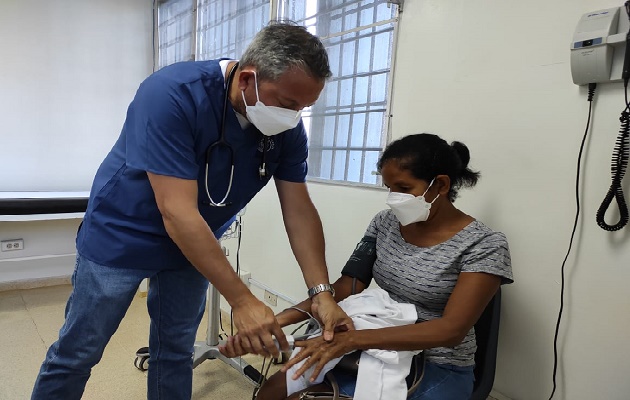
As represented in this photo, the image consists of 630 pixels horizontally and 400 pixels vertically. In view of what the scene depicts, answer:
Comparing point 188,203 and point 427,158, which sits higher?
point 427,158

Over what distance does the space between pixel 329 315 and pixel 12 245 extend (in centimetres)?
317

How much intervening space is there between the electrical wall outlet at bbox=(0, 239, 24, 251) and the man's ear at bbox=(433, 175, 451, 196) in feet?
11.0

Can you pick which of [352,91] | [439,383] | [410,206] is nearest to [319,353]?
[439,383]

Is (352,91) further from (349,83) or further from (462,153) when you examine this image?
(462,153)

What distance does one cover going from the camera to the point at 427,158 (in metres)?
1.16

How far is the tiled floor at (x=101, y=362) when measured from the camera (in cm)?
196

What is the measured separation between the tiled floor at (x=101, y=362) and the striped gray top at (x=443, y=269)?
120 centimetres

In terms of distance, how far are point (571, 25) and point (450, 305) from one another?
823 mm

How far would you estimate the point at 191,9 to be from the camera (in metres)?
3.28

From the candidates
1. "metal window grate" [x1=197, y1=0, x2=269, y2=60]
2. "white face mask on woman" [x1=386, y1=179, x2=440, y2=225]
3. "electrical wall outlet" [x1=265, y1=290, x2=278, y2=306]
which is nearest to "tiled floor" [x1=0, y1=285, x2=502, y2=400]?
"electrical wall outlet" [x1=265, y1=290, x2=278, y2=306]

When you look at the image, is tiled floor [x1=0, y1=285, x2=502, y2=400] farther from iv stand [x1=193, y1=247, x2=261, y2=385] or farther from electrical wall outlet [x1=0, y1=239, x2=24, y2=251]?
electrical wall outlet [x1=0, y1=239, x2=24, y2=251]

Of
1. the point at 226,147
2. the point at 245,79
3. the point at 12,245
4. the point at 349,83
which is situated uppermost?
the point at 349,83

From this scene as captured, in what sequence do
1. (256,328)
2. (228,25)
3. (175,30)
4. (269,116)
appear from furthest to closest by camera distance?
1. (175,30)
2. (228,25)
3. (269,116)
4. (256,328)

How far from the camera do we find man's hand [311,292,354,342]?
1058 mm
